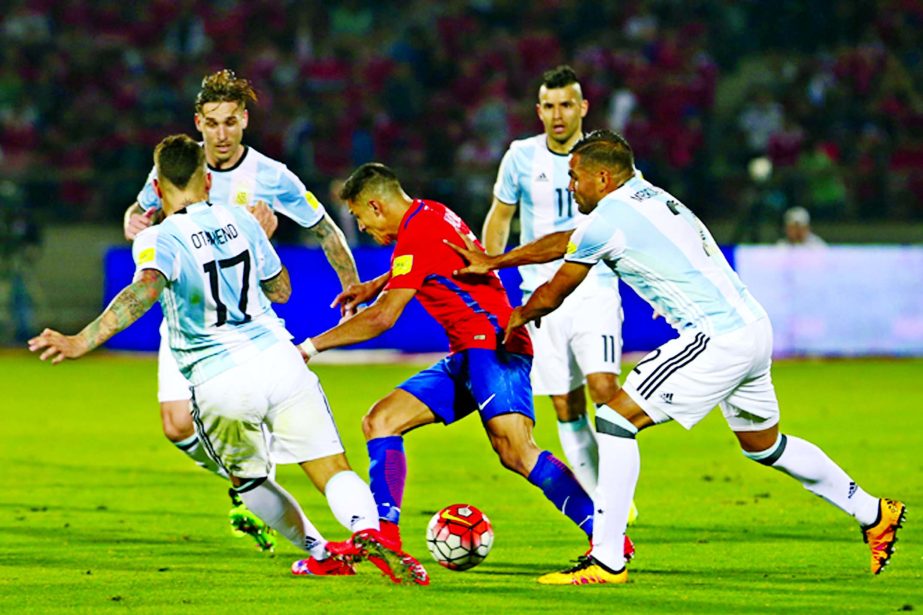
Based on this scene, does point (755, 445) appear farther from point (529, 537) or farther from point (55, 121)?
point (55, 121)

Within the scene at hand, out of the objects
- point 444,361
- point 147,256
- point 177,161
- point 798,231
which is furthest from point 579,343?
point 798,231

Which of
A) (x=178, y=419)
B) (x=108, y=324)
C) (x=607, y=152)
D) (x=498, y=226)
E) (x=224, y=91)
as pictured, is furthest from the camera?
(x=498, y=226)

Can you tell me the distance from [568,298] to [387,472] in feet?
7.62

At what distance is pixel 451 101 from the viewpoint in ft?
82.5

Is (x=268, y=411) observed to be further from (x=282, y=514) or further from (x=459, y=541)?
(x=459, y=541)

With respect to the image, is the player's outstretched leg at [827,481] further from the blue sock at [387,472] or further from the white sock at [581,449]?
the white sock at [581,449]

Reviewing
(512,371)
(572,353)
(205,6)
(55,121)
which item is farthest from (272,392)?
(205,6)

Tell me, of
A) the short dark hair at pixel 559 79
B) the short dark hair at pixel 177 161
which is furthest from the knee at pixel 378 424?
the short dark hair at pixel 559 79

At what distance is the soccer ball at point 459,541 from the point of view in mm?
7109

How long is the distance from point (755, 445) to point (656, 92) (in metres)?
18.5

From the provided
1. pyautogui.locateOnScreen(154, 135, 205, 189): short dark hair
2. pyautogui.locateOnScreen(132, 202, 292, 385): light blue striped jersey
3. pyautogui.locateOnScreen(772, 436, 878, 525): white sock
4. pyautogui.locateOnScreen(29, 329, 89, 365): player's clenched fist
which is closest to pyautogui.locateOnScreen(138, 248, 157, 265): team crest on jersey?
pyautogui.locateOnScreen(132, 202, 292, 385): light blue striped jersey

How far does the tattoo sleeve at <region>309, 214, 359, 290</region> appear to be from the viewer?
8570 mm

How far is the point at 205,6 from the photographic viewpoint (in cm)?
2680

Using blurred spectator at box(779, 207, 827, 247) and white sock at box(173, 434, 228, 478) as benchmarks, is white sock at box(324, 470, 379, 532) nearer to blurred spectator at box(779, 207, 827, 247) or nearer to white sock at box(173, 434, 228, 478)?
white sock at box(173, 434, 228, 478)
